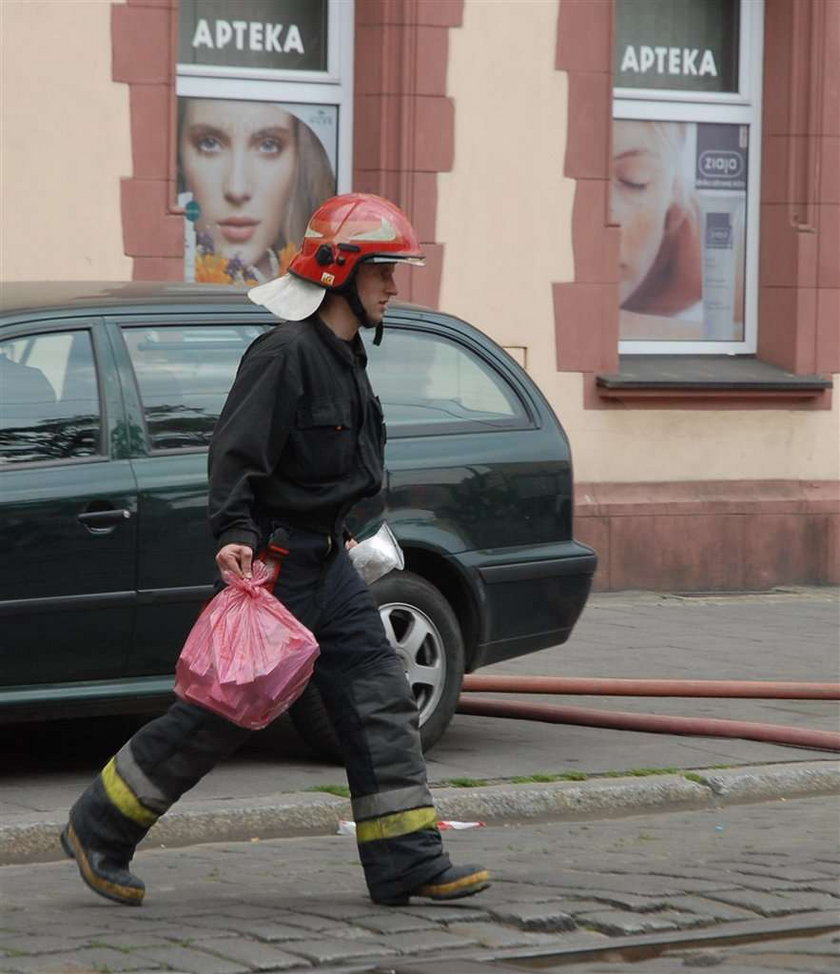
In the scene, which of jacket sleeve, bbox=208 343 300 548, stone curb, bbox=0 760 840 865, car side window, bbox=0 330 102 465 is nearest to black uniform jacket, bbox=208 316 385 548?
jacket sleeve, bbox=208 343 300 548

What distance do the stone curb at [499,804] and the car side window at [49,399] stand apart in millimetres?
1265

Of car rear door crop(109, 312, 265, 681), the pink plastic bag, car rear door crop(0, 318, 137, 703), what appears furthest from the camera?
car rear door crop(109, 312, 265, 681)

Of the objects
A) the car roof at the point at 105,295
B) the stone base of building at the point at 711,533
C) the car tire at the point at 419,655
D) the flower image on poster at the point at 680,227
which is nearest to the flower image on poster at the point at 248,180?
the flower image on poster at the point at 680,227

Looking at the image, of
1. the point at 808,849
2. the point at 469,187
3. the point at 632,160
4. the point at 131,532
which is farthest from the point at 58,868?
the point at 632,160

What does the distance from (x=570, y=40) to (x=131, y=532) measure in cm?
736

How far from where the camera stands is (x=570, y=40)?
13.9 m

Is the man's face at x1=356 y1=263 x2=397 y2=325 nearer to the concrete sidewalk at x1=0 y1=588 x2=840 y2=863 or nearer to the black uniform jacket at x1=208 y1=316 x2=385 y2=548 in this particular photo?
the black uniform jacket at x1=208 y1=316 x2=385 y2=548

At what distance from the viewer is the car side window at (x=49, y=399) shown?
7363mm

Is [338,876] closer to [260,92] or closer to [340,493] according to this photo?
[340,493]

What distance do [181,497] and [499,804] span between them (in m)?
1.47

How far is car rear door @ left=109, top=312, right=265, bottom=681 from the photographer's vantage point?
24.3ft

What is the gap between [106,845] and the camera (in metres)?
5.75

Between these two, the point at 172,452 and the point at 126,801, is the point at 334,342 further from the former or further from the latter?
the point at 172,452

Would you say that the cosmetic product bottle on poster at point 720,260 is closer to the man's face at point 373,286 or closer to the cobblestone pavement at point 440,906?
the cobblestone pavement at point 440,906
